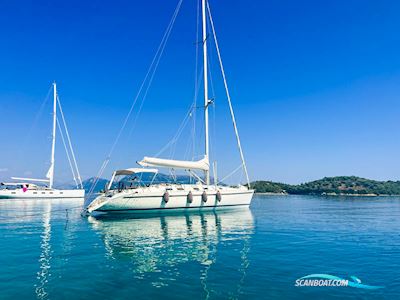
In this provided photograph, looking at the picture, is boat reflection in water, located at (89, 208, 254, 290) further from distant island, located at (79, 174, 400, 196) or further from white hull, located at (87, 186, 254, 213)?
distant island, located at (79, 174, 400, 196)

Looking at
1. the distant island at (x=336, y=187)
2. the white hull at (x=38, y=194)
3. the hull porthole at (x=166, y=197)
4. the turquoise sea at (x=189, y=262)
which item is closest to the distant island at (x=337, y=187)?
the distant island at (x=336, y=187)

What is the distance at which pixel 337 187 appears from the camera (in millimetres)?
149250

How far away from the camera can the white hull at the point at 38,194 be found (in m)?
65.6

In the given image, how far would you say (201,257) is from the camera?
14883mm

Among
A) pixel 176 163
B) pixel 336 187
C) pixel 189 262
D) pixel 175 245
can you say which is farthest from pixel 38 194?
pixel 336 187

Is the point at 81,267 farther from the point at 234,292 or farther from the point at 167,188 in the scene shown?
the point at 167,188

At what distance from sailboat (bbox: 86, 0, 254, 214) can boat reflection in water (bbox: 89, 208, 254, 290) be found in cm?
278

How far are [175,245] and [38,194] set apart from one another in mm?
60984

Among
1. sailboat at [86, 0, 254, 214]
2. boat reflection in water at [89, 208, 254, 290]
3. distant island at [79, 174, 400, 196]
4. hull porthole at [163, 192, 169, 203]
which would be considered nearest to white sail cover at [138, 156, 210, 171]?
sailboat at [86, 0, 254, 214]

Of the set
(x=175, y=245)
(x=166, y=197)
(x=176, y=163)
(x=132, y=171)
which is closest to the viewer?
(x=175, y=245)

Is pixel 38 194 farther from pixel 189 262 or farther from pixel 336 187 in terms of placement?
pixel 336 187

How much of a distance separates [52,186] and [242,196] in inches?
1978

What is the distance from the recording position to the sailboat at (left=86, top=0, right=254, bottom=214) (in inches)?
1255

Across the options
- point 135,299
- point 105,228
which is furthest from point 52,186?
point 135,299
